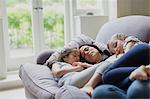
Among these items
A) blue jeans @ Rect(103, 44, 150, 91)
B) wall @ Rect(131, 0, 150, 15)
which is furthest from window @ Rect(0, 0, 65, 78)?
blue jeans @ Rect(103, 44, 150, 91)

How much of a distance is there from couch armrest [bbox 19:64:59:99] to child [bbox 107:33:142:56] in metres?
0.49

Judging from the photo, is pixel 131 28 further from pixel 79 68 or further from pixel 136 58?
pixel 136 58

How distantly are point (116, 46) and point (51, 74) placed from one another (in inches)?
20.4

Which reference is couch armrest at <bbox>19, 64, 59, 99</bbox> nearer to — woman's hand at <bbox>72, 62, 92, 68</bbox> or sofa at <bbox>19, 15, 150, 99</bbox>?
sofa at <bbox>19, 15, 150, 99</bbox>

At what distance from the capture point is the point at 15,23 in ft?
10.5

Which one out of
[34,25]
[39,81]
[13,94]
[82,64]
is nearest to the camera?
[39,81]

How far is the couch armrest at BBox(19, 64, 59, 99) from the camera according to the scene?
1.51m

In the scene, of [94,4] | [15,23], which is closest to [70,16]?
[94,4]

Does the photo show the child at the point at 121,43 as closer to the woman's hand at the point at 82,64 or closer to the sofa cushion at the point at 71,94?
the woman's hand at the point at 82,64

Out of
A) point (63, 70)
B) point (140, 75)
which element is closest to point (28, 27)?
point (63, 70)

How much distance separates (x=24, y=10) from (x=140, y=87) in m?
2.41

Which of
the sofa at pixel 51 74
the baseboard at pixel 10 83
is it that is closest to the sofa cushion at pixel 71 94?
the sofa at pixel 51 74

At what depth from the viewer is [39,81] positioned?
1.69 metres

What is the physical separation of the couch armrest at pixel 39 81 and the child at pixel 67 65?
6 cm
